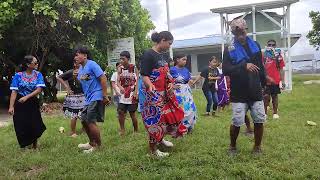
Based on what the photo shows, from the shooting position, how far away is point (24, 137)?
25.9ft

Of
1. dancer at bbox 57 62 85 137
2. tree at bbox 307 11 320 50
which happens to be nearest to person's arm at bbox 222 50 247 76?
dancer at bbox 57 62 85 137

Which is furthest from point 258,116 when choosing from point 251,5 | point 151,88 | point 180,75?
point 251,5

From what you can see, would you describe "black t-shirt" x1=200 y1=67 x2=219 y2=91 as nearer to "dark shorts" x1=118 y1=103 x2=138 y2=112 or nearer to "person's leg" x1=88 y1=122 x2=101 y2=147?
"dark shorts" x1=118 y1=103 x2=138 y2=112

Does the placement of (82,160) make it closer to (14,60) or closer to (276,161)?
(276,161)

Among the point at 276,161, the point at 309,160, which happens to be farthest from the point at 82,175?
the point at 309,160

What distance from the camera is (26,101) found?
310 inches

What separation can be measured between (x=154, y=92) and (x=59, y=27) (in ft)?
34.4

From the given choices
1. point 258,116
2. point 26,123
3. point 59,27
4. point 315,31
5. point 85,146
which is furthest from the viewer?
point 315,31

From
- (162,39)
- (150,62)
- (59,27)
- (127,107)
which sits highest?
(59,27)

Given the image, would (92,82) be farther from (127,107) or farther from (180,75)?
(180,75)

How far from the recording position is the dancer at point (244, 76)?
617 cm

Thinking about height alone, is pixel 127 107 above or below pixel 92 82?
below

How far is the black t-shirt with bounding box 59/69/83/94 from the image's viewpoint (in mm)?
8875

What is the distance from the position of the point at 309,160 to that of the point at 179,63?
3.31 metres
